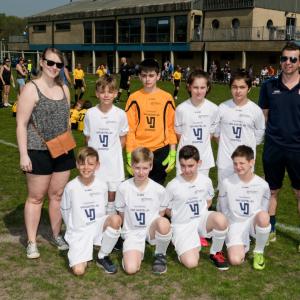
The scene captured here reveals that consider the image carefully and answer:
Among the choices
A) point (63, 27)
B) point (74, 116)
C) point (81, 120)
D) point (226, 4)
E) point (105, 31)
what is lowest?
point (81, 120)

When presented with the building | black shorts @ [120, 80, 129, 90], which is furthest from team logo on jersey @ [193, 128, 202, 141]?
the building

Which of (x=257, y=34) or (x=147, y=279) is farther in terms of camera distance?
(x=257, y=34)

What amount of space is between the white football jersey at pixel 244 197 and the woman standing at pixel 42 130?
1927mm

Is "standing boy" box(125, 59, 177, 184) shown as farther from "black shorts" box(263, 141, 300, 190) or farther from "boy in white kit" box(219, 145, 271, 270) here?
"black shorts" box(263, 141, 300, 190)

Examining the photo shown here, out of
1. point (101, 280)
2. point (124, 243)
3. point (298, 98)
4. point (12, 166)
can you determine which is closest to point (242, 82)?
point (298, 98)

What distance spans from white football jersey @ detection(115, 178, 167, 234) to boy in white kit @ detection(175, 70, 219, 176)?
2.43ft

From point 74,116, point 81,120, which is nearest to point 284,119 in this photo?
point 81,120

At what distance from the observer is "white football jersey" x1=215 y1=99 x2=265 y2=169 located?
5262 millimetres

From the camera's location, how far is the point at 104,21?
5538 centimetres

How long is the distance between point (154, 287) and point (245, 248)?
1296mm

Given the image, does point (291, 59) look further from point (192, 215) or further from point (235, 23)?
point (235, 23)

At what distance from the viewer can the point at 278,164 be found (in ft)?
16.8

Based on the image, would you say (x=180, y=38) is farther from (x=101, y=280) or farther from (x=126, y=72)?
(x=101, y=280)

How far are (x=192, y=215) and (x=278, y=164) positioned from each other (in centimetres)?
123
